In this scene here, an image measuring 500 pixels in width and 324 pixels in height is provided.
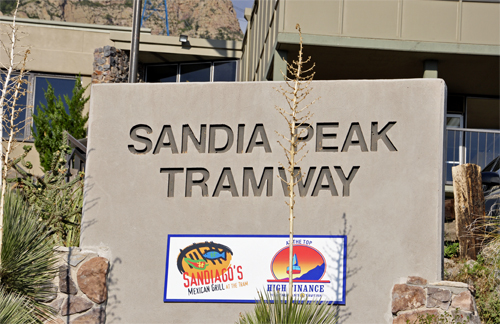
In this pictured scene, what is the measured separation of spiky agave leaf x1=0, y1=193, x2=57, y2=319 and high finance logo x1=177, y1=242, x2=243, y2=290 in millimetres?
1613

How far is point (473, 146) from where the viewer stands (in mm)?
13016

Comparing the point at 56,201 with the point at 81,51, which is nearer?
the point at 56,201

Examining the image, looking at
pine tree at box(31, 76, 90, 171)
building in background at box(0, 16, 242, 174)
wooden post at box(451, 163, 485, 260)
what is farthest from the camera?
building in background at box(0, 16, 242, 174)

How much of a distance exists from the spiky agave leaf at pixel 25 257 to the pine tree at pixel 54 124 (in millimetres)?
8115

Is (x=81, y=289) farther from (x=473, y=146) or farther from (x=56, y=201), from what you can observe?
(x=473, y=146)

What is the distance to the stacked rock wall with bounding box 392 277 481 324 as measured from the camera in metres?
6.53

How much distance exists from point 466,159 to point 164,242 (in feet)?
27.0

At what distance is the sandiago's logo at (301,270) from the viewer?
6.92 meters

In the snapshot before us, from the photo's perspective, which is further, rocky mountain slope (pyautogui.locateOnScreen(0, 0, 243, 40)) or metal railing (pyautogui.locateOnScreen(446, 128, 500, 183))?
rocky mountain slope (pyautogui.locateOnScreen(0, 0, 243, 40))

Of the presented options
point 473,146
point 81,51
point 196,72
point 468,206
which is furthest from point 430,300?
point 81,51

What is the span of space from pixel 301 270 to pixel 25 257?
314cm

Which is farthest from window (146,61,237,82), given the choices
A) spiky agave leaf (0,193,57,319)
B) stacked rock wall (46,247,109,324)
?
spiky agave leaf (0,193,57,319)

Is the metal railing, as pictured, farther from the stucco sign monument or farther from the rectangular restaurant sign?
the rectangular restaurant sign

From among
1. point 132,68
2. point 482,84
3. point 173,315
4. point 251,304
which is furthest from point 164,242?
point 482,84
